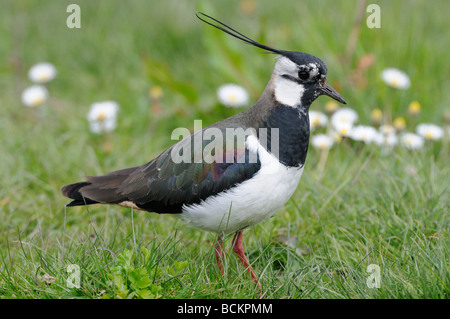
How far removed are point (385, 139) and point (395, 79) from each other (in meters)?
0.75

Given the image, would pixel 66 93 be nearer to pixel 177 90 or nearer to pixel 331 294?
pixel 177 90

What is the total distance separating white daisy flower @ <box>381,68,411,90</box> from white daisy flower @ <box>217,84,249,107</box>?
1.25m

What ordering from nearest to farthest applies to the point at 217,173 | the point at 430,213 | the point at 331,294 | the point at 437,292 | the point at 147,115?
the point at 437,292, the point at 331,294, the point at 217,173, the point at 430,213, the point at 147,115

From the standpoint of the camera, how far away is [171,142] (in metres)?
5.54

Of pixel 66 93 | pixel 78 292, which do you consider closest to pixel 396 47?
pixel 66 93

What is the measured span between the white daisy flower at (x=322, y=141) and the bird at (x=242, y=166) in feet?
4.56

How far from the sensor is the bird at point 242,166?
310 cm


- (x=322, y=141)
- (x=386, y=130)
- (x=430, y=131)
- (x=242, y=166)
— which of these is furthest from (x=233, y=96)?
(x=242, y=166)

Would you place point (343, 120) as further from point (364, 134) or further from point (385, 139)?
point (385, 139)

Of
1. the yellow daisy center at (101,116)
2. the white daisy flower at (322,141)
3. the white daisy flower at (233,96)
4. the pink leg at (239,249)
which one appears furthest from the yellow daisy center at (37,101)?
the pink leg at (239,249)

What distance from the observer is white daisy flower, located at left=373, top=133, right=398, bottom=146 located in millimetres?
4716

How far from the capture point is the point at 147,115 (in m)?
5.72
